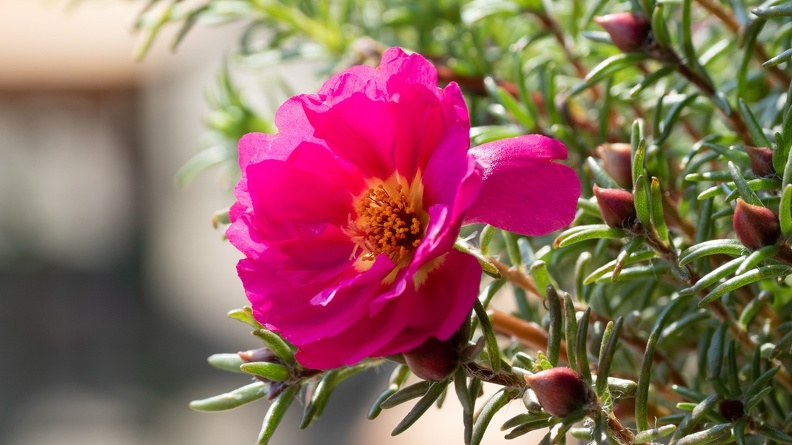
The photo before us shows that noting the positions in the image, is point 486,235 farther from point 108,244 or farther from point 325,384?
point 108,244

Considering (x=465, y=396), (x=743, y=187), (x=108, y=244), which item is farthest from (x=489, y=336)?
(x=108, y=244)

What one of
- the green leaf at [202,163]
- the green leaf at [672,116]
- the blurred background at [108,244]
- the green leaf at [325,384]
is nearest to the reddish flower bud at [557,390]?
the green leaf at [325,384]

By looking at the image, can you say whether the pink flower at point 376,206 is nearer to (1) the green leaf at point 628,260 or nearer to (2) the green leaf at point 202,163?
(1) the green leaf at point 628,260

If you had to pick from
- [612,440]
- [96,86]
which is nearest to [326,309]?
[612,440]

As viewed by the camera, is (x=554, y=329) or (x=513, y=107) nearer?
(x=554, y=329)

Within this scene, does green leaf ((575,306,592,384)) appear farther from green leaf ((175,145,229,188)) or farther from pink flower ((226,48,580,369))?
green leaf ((175,145,229,188))

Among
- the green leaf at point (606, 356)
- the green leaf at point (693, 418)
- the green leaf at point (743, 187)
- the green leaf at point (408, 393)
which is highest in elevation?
the green leaf at point (743, 187)

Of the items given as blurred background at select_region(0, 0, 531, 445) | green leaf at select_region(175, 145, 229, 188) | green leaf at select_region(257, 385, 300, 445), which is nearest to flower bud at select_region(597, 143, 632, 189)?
green leaf at select_region(257, 385, 300, 445)

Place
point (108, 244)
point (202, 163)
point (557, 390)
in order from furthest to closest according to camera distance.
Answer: point (108, 244) < point (202, 163) < point (557, 390)
